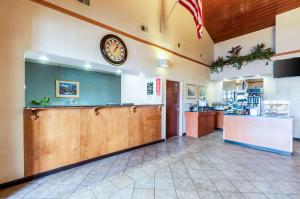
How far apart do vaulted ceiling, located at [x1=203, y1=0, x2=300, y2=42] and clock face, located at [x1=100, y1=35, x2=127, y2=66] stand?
12.9 feet

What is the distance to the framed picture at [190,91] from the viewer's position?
6312 millimetres

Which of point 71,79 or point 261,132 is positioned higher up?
point 71,79

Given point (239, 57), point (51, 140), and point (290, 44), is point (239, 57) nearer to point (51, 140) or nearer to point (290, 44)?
point (290, 44)

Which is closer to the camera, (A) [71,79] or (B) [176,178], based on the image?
(B) [176,178]

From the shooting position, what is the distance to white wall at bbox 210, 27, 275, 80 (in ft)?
20.6

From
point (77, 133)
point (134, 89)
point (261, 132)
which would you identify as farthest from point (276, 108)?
point (77, 133)

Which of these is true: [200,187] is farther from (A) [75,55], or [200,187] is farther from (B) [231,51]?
(B) [231,51]

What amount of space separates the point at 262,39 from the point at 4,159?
28.6ft

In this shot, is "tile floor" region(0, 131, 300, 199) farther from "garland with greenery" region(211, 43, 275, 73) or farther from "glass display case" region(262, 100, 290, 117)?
"garland with greenery" region(211, 43, 275, 73)

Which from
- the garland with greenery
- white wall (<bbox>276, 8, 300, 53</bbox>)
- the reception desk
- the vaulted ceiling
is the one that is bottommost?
the reception desk

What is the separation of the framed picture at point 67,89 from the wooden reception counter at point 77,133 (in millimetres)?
2765

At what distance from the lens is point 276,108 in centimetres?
438

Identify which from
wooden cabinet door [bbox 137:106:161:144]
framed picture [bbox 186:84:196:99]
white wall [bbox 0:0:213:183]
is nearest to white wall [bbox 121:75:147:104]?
wooden cabinet door [bbox 137:106:161:144]

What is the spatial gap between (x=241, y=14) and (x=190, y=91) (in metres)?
3.44
